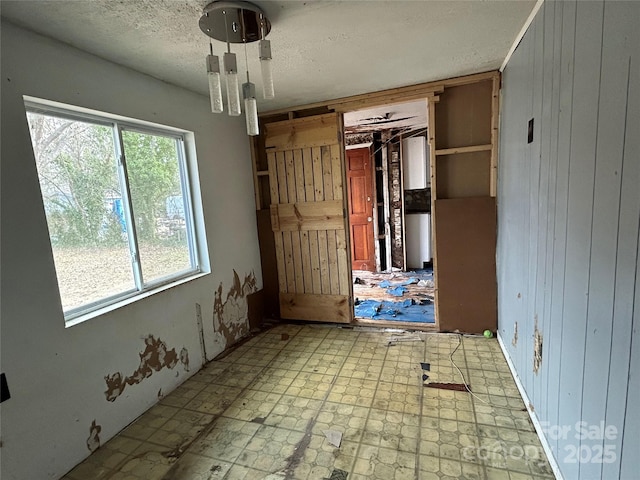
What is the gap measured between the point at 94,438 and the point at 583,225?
2.85m

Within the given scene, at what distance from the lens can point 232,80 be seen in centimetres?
158

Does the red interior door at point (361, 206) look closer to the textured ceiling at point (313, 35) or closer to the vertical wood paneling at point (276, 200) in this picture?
the vertical wood paneling at point (276, 200)

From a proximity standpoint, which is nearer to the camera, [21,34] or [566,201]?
[566,201]

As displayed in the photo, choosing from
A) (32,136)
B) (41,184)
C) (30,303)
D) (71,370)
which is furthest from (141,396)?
(32,136)

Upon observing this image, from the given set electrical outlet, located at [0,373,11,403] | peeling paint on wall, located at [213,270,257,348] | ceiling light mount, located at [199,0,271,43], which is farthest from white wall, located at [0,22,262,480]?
ceiling light mount, located at [199,0,271,43]

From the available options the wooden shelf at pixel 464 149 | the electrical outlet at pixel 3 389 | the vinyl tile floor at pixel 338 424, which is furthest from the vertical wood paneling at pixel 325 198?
the electrical outlet at pixel 3 389

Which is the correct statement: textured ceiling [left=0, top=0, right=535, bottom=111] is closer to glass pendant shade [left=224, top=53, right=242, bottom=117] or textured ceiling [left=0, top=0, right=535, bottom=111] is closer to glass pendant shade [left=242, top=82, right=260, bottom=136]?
glass pendant shade [left=224, top=53, right=242, bottom=117]

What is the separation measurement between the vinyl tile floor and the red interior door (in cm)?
331

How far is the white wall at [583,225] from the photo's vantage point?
0.93 metres

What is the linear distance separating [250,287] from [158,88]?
7.12 ft

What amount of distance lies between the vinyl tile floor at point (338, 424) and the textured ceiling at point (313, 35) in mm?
2454

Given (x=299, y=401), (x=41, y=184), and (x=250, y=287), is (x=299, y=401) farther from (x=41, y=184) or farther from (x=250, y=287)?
(x=41, y=184)

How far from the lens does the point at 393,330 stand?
11.0ft

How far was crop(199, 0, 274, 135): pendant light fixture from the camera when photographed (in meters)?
1.53
